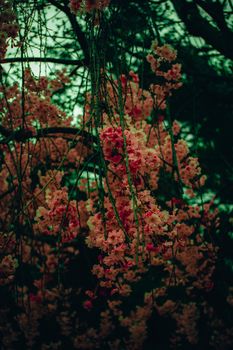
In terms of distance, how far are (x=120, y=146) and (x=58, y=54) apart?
3217 millimetres

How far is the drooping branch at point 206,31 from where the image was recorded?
2.31m

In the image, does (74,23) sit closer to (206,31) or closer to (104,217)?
(206,31)

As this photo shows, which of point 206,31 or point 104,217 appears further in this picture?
point 206,31

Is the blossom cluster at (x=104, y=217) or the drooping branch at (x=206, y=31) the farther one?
the drooping branch at (x=206, y=31)

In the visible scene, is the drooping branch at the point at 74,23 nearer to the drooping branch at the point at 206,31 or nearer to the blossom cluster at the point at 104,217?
the blossom cluster at the point at 104,217

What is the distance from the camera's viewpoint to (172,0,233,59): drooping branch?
2309mm

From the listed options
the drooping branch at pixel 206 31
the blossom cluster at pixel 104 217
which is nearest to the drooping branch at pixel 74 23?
the blossom cluster at pixel 104 217

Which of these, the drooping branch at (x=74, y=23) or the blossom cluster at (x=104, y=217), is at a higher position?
the drooping branch at (x=74, y=23)

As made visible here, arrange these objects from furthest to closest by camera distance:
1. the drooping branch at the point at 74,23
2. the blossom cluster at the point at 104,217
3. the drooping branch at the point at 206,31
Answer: the drooping branch at the point at 74,23, the drooping branch at the point at 206,31, the blossom cluster at the point at 104,217

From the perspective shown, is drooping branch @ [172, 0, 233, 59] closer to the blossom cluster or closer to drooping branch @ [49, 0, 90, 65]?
the blossom cluster

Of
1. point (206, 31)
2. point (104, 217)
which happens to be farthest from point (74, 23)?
point (104, 217)

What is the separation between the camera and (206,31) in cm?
234

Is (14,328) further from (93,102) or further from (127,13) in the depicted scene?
(93,102)

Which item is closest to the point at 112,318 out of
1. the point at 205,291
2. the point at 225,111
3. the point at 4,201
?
the point at 205,291
